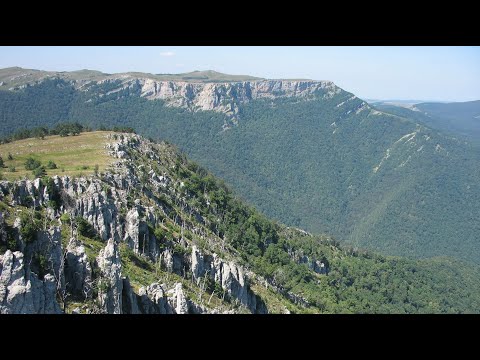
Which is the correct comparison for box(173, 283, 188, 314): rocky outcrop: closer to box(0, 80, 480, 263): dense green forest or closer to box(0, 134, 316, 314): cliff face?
box(0, 134, 316, 314): cliff face

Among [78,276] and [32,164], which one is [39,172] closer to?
[32,164]

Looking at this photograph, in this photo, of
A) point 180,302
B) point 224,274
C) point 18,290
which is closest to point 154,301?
point 180,302

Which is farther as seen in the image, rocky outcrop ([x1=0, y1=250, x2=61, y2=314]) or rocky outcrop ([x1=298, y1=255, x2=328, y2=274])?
rocky outcrop ([x1=298, y1=255, x2=328, y2=274])

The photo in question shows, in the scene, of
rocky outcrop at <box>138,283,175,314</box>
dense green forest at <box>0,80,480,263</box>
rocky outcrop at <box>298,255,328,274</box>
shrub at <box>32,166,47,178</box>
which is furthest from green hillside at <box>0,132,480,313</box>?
dense green forest at <box>0,80,480,263</box>

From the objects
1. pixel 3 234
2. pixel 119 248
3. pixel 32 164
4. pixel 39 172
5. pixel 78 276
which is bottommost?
pixel 119 248

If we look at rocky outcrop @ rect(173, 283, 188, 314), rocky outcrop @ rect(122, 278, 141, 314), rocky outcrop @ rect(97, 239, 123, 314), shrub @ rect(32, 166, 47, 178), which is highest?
shrub @ rect(32, 166, 47, 178)

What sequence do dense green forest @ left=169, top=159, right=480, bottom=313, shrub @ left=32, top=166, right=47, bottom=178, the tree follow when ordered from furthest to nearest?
1. dense green forest @ left=169, top=159, right=480, bottom=313
2. the tree
3. shrub @ left=32, top=166, right=47, bottom=178
